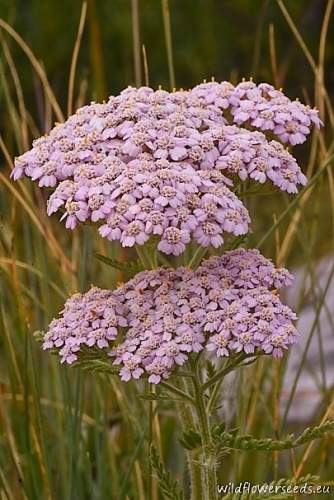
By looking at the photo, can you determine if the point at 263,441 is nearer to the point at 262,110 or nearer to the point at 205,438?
the point at 205,438

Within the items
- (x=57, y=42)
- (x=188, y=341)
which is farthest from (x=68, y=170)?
(x=57, y=42)

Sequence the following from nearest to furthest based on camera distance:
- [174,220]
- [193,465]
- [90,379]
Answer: [174,220]
[193,465]
[90,379]

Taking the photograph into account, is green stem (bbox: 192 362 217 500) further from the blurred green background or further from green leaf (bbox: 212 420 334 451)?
the blurred green background

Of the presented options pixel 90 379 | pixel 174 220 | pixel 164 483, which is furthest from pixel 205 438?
pixel 90 379

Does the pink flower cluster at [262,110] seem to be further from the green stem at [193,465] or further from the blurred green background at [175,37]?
the blurred green background at [175,37]

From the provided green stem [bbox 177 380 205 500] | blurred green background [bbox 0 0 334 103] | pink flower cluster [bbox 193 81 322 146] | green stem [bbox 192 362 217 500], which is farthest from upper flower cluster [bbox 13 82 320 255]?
blurred green background [bbox 0 0 334 103]

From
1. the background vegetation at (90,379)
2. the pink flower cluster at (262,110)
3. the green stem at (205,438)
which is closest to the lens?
the green stem at (205,438)

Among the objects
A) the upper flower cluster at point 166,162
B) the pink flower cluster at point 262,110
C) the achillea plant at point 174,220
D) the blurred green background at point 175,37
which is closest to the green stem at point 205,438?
the achillea plant at point 174,220

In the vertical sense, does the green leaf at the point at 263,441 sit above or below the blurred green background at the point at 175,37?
below
